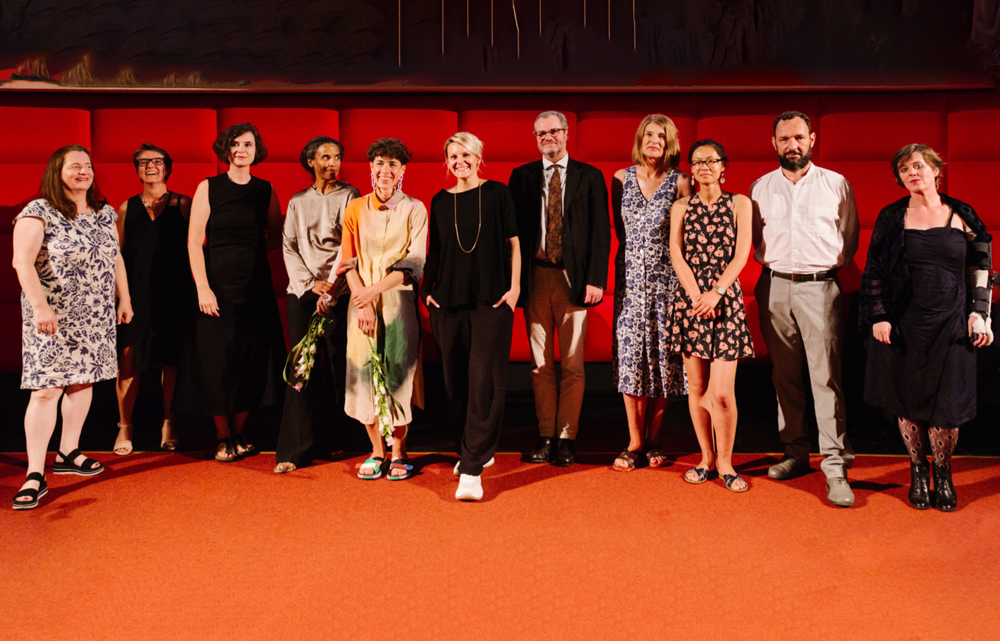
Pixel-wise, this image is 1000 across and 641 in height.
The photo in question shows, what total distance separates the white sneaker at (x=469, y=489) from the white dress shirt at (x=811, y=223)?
5.32 feet

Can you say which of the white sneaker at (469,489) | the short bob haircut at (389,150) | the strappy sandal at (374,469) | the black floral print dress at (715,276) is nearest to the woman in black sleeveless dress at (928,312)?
the black floral print dress at (715,276)

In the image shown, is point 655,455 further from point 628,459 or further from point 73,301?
point 73,301

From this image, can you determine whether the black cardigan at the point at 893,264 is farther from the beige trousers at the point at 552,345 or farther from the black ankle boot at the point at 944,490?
the beige trousers at the point at 552,345

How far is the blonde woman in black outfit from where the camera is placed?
2865 millimetres

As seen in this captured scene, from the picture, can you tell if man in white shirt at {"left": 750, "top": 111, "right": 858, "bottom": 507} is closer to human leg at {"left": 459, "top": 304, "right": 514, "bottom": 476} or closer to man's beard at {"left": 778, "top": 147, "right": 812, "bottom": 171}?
man's beard at {"left": 778, "top": 147, "right": 812, "bottom": 171}

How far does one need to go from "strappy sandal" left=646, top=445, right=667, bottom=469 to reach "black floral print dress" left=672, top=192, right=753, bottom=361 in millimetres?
599

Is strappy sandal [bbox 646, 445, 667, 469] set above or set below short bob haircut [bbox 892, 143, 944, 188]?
below

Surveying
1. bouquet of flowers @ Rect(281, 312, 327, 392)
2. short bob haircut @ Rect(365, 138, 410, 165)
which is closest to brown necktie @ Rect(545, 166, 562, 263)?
short bob haircut @ Rect(365, 138, 410, 165)

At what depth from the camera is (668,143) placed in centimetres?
299

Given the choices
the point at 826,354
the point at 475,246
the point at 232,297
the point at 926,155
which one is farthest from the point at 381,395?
the point at 926,155

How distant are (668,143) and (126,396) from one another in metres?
2.99

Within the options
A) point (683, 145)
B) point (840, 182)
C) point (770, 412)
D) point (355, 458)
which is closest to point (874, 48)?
point (683, 145)

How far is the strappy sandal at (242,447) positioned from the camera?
11.1 feet

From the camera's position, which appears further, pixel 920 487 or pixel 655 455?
pixel 655 455
